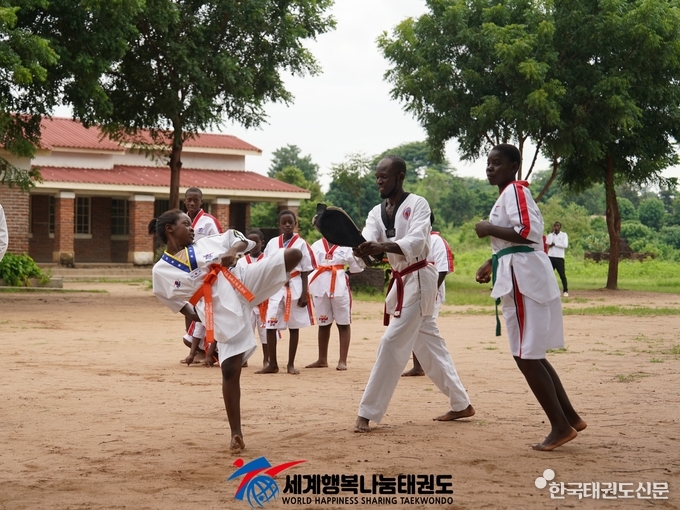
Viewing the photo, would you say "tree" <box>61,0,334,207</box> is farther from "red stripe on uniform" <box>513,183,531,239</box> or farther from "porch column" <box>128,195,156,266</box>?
"red stripe on uniform" <box>513,183,531,239</box>

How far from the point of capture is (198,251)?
6.42 m

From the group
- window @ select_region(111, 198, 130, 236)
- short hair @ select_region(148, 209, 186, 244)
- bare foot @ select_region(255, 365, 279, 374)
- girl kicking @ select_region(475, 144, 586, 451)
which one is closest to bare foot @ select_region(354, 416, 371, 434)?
girl kicking @ select_region(475, 144, 586, 451)

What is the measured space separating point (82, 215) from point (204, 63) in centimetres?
1649

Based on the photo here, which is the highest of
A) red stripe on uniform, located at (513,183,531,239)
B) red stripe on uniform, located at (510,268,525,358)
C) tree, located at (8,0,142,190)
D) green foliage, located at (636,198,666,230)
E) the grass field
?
tree, located at (8,0,142,190)

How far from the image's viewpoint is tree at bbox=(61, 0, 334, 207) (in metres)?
21.6

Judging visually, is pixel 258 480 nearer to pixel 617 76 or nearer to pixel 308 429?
pixel 308 429

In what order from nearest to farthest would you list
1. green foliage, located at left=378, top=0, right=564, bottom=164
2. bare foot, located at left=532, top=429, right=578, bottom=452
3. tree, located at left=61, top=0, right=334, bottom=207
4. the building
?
1. bare foot, located at left=532, top=429, right=578, bottom=452
2. tree, located at left=61, top=0, right=334, bottom=207
3. green foliage, located at left=378, top=0, right=564, bottom=164
4. the building

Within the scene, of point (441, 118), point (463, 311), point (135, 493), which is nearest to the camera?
point (135, 493)

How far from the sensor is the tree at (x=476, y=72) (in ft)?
86.1

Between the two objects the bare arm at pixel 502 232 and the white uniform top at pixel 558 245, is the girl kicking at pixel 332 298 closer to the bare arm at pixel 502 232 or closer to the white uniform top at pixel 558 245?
the bare arm at pixel 502 232

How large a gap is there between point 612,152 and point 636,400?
2240 cm

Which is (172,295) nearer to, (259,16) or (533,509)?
(533,509)

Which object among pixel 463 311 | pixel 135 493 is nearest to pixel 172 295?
pixel 135 493

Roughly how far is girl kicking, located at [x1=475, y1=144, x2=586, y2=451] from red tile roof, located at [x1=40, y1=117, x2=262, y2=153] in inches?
1095
